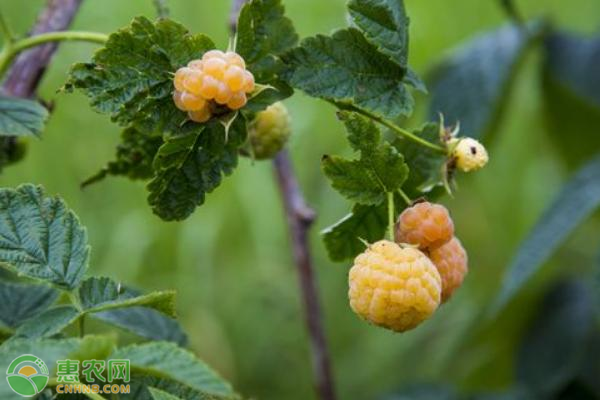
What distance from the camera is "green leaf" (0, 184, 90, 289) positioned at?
671 mm

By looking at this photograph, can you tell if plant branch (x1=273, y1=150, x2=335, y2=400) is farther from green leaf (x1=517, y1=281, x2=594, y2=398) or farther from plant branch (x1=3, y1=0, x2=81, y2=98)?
green leaf (x1=517, y1=281, x2=594, y2=398)

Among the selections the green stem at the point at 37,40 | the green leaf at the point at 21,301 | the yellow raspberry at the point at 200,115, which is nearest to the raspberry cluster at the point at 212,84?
the yellow raspberry at the point at 200,115

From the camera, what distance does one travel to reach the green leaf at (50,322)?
0.64m

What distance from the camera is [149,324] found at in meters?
0.88

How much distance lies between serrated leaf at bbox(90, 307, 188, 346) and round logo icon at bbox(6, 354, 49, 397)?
271 millimetres

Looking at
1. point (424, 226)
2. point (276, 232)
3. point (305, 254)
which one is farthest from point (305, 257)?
point (276, 232)

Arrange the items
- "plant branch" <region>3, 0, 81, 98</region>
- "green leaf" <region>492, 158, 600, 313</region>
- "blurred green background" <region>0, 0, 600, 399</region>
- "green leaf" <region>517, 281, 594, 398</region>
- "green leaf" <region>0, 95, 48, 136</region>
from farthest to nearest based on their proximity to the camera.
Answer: "blurred green background" <region>0, 0, 600, 399</region>, "green leaf" <region>517, 281, 594, 398</region>, "green leaf" <region>492, 158, 600, 313</region>, "plant branch" <region>3, 0, 81, 98</region>, "green leaf" <region>0, 95, 48, 136</region>

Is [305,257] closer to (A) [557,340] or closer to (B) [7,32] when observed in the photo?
(B) [7,32]

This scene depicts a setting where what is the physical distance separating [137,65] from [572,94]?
975mm

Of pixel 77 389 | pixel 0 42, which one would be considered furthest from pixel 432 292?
pixel 0 42

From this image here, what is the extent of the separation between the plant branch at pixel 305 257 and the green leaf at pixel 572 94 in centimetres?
50

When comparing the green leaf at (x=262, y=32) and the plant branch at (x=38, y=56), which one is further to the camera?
the plant branch at (x=38, y=56)

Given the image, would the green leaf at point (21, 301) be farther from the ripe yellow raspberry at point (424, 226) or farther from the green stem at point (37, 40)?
the ripe yellow raspberry at point (424, 226)

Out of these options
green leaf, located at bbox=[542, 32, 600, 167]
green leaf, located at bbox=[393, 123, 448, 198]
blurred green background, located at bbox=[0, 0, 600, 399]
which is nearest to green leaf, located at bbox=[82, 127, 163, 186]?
green leaf, located at bbox=[393, 123, 448, 198]
